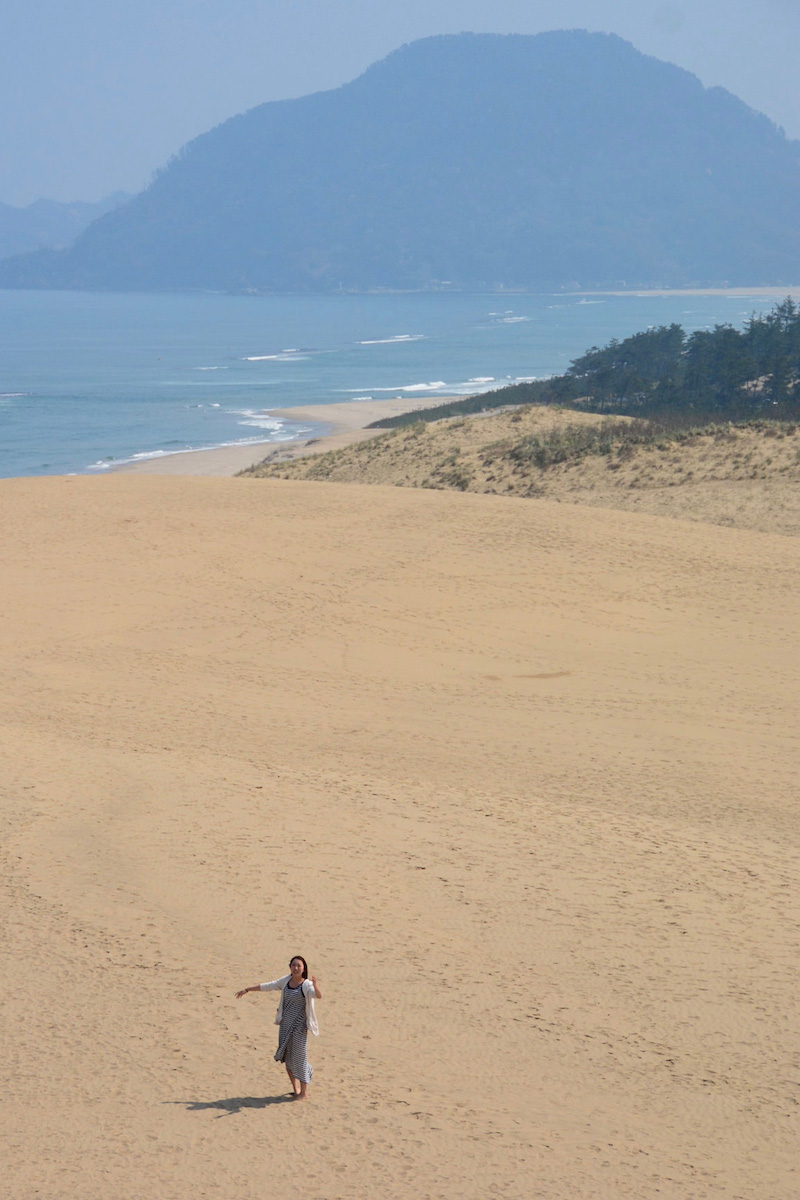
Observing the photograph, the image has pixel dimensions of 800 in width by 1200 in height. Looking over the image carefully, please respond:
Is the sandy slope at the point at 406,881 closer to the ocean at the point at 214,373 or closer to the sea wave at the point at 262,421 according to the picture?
the ocean at the point at 214,373

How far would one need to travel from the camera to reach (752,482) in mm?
29922

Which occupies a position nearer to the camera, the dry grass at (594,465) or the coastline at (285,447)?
the dry grass at (594,465)

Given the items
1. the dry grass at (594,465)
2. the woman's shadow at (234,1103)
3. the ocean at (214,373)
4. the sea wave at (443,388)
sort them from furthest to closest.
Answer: the sea wave at (443,388)
the ocean at (214,373)
the dry grass at (594,465)
the woman's shadow at (234,1103)

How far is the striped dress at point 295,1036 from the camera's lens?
24.3ft

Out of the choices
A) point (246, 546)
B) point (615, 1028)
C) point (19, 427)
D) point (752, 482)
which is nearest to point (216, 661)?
point (246, 546)

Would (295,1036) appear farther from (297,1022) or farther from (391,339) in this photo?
(391,339)

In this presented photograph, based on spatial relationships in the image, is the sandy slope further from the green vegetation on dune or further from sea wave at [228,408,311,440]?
sea wave at [228,408,311,440]

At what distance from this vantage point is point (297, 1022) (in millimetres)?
7422

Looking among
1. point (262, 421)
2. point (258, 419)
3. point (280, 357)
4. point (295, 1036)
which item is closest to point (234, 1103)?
point (295, 1036)

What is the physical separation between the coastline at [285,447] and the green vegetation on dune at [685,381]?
4.81 m

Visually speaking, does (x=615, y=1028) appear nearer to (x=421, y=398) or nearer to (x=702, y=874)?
(x=702, y=874)

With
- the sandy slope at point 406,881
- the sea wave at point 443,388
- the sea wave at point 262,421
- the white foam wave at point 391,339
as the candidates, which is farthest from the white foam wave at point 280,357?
the sandy slope at point 406,881

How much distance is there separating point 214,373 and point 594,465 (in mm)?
88271

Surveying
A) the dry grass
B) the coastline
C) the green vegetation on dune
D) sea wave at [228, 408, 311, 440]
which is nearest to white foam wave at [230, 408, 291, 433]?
sea wave at [228, 408, 311, 440]
